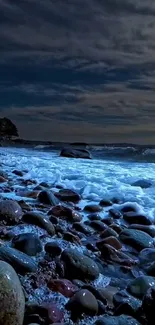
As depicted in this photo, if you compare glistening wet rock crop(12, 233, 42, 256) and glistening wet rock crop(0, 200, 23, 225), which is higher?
glistening wet rock crop(0, 200, 23, 225)

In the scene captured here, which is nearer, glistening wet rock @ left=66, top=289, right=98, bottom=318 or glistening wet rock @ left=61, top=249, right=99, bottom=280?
glistening wet rock @ left=66, top=289, right=98, bottom=318

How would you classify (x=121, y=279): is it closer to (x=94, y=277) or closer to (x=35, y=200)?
(x=94, y=277)

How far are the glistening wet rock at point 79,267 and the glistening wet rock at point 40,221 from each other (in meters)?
0.80

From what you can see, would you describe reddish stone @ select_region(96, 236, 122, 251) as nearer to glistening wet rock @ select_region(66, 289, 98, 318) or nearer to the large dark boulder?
glistening wet rock @ select_region(66, 289, 98, 318)

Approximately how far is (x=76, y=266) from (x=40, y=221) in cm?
114

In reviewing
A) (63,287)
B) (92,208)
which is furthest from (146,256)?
(92,208)

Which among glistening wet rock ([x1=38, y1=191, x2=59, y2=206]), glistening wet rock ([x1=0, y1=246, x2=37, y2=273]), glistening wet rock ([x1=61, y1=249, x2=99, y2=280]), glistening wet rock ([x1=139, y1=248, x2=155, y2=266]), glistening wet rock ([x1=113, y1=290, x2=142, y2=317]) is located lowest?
glistening wet rock ([x1=113, y1=290, x2=142, y2=317])

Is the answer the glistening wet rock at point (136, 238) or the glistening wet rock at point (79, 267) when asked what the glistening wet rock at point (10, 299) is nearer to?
the glistening wet rock at point (79, 267)

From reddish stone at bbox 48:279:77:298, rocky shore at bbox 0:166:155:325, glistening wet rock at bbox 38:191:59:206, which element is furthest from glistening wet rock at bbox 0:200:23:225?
reddish stone at bbox 48:279:77:298

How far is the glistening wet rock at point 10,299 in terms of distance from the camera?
2188 millimetres

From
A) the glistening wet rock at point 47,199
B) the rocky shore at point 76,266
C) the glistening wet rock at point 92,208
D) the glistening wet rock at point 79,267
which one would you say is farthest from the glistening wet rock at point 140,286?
the glistening wet rock at point 47,199

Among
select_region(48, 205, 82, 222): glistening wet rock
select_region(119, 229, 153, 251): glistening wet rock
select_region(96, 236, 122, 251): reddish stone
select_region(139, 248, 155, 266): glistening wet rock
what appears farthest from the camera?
select_region(48, 205, 82, 222): glistening wet rock

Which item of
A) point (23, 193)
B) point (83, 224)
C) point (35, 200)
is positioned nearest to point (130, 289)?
point (83, 224)

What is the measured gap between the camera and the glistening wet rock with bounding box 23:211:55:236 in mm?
4207
